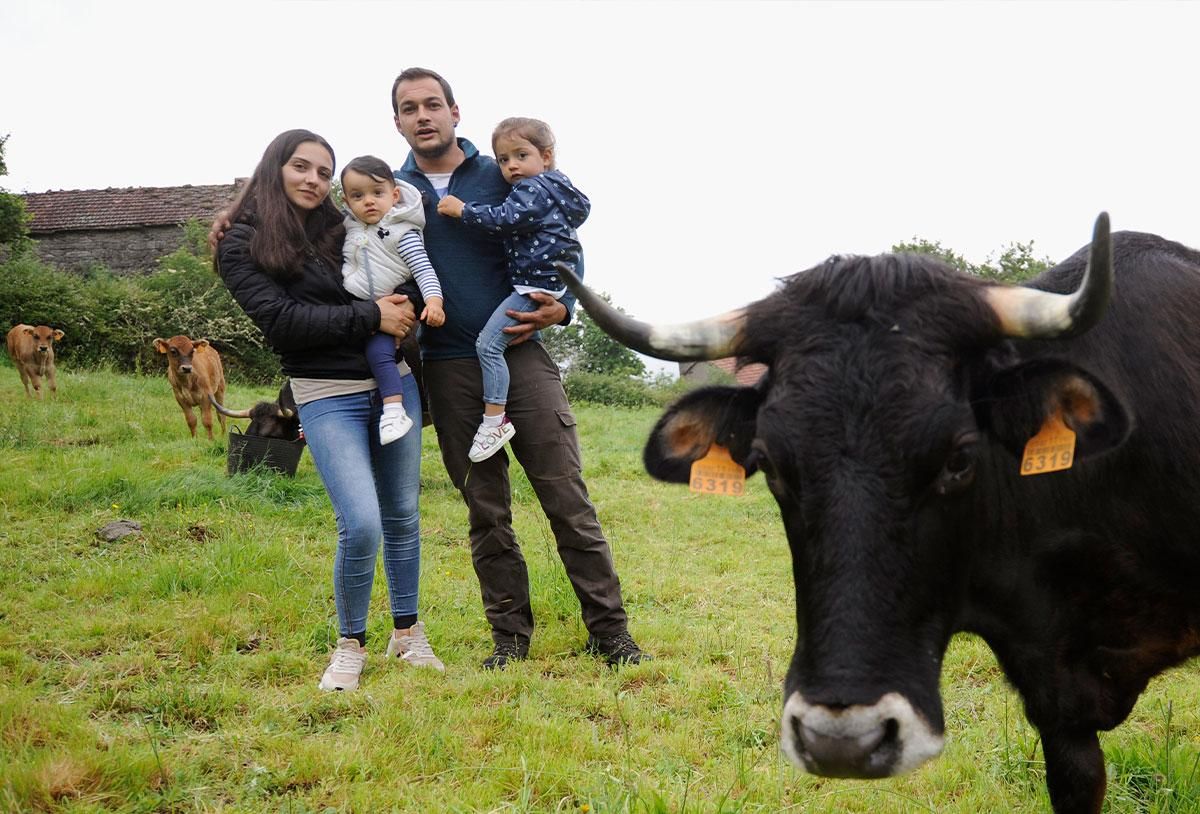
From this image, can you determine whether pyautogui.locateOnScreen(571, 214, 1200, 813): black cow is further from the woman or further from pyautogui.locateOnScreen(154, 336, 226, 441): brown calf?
pyautogui.locateOnScreen(154, 336, 226, 441): brown calf

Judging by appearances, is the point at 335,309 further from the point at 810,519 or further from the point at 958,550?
the point at 958,550

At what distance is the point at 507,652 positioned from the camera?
4.61m

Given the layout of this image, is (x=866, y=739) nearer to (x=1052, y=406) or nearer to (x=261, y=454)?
(x=1052, y=406)

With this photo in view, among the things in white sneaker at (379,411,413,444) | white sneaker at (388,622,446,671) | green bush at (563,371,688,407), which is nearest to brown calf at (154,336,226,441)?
white sneaker at (388,622,446,671)

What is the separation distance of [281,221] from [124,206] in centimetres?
3346

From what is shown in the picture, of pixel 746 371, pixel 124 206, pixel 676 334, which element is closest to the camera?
pixel 676 334

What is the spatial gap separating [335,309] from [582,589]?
6.23 feet

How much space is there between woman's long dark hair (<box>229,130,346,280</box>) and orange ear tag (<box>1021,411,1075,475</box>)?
10.1ft

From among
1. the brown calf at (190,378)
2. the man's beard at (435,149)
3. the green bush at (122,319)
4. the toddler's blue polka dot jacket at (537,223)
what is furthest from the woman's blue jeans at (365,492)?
the green bush at (122,319)

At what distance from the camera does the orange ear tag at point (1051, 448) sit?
240cm

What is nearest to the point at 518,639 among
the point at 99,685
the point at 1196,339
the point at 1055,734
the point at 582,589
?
the point at 582,589

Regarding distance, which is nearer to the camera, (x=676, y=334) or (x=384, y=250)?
(x=676, y=334)

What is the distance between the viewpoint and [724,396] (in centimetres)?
290

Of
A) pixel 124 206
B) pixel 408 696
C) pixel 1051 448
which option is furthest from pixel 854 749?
pixel 124 206
